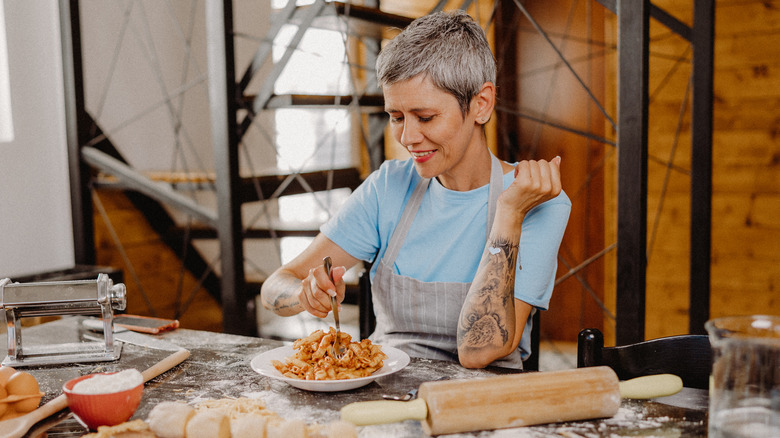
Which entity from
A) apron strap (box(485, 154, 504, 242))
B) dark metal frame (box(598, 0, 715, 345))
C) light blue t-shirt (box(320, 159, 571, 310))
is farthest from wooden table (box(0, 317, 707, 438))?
dark metal frame (box(598, 0, 715, 345))

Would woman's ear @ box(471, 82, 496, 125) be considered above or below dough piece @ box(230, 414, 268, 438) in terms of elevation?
above

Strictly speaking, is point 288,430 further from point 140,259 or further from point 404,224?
point 140,259

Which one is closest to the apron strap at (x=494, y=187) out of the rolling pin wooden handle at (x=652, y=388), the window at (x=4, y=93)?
the rolling pin wooden handle at (x=652, y=388)

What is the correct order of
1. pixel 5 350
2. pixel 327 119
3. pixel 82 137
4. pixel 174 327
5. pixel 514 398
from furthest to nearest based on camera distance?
pixel 327 119
pixel 82 137
pixel 174 327
pixel 5 350
pixel 514 398

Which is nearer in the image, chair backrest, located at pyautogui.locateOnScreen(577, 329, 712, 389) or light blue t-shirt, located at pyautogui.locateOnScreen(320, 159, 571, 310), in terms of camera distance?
chair backrest, located at pyautogui.locateOnScreen(577, 329, 712, 389)

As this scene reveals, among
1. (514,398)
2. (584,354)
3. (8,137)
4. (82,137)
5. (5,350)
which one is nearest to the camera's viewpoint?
(514,398)

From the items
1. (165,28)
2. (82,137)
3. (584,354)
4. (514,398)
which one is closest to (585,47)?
(165,28)

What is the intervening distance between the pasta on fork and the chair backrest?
1.22 ft

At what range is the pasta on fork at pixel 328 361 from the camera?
112cm

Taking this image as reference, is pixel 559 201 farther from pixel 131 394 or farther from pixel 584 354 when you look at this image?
pixel 131 394

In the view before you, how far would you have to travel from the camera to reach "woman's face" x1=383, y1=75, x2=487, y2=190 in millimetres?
1378

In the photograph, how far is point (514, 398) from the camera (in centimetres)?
93

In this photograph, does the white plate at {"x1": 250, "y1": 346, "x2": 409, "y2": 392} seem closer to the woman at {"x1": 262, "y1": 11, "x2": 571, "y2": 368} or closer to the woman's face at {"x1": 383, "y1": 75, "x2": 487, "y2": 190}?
the woman at {"x1": 262, "y1": 11, "x2": 571, "y2": 368}

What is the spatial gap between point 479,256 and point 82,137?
2339 mm
